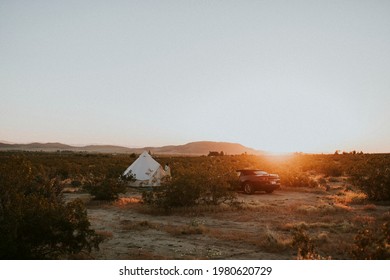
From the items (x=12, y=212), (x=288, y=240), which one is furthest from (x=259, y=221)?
(x=12, y=212)

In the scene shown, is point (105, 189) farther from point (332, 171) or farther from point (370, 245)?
point (332, 171)

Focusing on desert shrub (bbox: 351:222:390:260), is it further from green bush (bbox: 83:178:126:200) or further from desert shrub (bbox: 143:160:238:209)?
green bush (bbox: 83:178:126:200)

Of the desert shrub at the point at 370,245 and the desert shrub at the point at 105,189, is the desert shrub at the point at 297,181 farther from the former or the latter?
the desert shrub at the point at 370,245

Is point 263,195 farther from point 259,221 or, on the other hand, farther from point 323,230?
point 323,230

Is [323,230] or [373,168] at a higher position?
[373,168]

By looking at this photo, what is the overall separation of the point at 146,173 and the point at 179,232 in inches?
476

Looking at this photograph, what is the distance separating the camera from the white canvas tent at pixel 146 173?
73.1 ft

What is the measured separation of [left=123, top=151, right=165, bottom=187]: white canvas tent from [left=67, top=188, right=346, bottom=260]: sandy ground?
6.00 meters

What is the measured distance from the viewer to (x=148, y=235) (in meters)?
10.2

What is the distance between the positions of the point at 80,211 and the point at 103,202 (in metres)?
10.3

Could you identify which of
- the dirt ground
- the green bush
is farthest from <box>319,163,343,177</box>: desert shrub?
the green bush

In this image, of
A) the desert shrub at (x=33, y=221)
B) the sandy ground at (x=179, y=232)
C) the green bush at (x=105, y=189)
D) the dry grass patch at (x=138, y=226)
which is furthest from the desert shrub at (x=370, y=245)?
the green bush at (x=105, y=189)

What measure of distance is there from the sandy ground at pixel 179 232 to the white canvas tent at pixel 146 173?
6.00 meters
